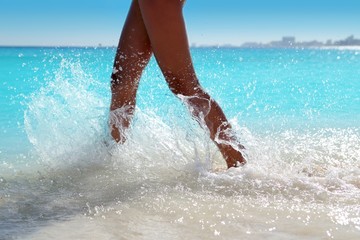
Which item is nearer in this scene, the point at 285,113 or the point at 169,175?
the point at 169,175

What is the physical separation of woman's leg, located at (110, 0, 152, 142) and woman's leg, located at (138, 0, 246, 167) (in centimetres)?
23

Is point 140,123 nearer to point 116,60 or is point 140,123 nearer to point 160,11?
point 116,60

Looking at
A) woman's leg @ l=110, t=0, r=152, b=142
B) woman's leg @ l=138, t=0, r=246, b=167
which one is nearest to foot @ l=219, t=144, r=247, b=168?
woman's leg @ l=138, t=0, r=246, b=167

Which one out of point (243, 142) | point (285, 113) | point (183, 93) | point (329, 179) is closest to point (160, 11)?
point (183, 93)

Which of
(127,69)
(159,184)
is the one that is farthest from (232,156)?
(127,69)

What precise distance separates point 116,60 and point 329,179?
88cm

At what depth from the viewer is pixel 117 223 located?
137 cm

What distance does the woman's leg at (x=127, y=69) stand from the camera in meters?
2.15

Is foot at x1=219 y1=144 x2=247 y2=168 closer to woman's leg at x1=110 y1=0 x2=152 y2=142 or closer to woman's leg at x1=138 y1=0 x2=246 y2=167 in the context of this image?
woman's leg at x1=138 y1=0 x2=246 y2=167

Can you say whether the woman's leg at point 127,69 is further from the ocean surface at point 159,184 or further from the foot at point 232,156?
the foot at point 232,156

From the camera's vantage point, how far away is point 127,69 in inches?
85.3

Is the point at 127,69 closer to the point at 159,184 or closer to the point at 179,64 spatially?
the point at 179,64

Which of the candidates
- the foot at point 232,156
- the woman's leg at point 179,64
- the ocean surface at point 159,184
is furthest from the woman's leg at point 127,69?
the foot at point 232,156

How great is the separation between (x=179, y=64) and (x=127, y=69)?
0.32 m
